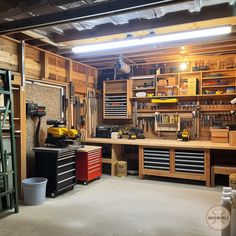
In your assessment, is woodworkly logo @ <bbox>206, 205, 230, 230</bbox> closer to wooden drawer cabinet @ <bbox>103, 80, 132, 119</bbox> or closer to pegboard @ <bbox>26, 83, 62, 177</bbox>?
pegboard @ <bbox>26, 83, 62, 177</bbox>

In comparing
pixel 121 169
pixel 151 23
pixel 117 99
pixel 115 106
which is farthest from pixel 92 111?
pixel 151 23

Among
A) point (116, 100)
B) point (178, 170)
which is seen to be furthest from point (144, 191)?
point (116, 100)

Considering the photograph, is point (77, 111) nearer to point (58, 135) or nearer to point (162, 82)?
point (58, 135)

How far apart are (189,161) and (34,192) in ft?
9.09

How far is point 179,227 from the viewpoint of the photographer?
2877 millimetres

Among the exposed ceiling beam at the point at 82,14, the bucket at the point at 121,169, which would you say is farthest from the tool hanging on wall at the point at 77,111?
the exposed ceiling beam at the point at 82,14

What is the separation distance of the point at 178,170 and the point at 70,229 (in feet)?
8.38

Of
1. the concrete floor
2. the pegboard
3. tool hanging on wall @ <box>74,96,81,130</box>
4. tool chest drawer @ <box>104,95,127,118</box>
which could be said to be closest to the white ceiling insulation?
the pegboard

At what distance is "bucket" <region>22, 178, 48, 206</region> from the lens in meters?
3.51

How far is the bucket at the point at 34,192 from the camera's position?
351 cm

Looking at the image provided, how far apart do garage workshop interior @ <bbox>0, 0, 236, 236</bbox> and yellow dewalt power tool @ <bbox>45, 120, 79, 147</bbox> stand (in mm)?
18

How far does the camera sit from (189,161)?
181 inches

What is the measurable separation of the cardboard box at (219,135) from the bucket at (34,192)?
325 cm

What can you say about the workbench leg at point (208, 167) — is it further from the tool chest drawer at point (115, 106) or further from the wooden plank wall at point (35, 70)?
the wooden plank wall at point (35, 70)
